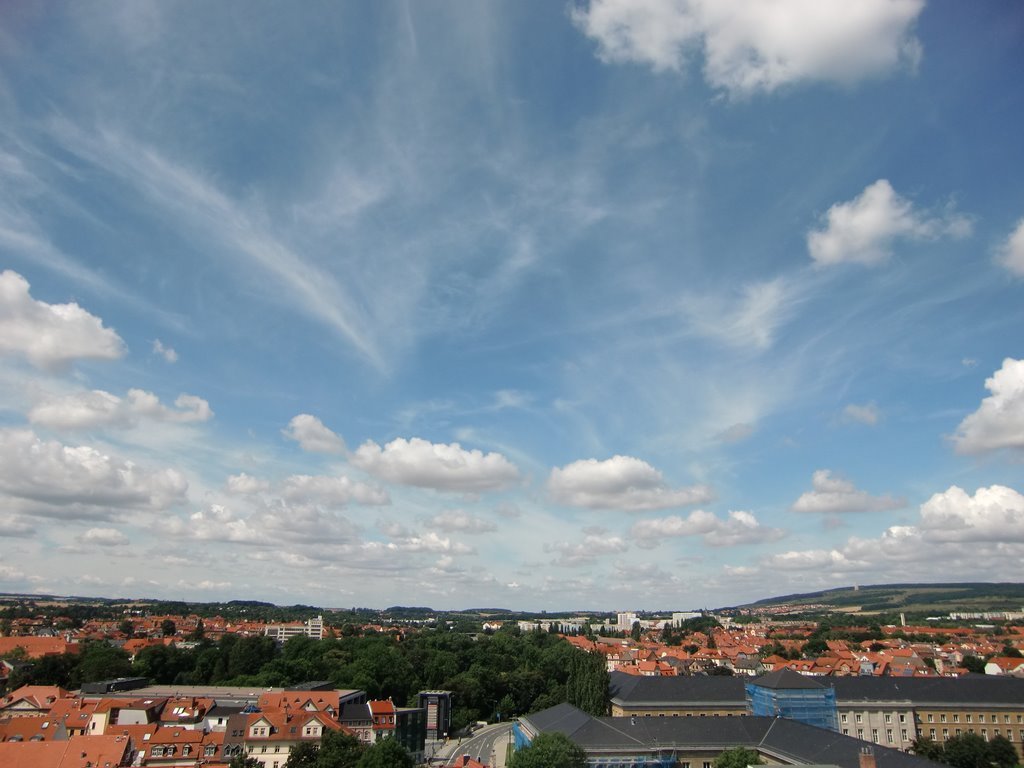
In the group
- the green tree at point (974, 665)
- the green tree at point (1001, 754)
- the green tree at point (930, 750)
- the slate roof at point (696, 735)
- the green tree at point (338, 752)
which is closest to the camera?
the slate roof at point (696, 735)

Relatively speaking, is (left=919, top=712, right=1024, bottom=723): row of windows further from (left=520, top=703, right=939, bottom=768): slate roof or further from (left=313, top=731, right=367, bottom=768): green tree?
(left=313, top=731, right=367, bottom=768): green tree

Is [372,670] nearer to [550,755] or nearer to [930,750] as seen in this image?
[550,755]

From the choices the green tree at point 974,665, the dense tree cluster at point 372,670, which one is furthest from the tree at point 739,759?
the green tree at point 974,665

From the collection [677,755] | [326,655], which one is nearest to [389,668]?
[326,655]

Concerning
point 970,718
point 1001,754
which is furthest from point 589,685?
point 970,718

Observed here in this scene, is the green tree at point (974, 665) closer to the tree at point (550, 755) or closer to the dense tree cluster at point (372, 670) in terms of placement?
the dense tree cluster at point (372, 670)

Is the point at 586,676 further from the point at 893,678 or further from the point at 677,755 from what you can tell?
the point at 893,678
